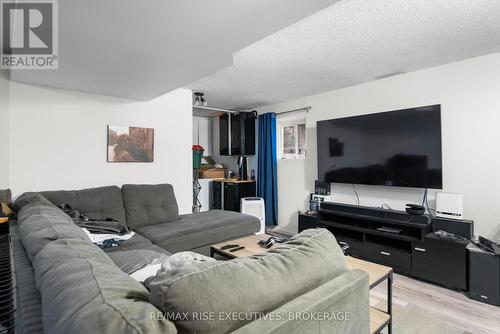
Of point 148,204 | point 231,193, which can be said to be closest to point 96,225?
point 148,204

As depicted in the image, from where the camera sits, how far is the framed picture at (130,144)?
2969mm

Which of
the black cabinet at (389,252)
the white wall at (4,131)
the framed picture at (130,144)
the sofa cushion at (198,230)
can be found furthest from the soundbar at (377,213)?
the white wall at (4,131)

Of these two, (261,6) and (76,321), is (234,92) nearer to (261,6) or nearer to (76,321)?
(261,6)

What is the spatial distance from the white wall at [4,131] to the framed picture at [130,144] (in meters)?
0.87

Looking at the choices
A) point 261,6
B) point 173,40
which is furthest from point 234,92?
point 261,6

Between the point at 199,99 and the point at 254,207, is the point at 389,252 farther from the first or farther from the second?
the point at 199,99

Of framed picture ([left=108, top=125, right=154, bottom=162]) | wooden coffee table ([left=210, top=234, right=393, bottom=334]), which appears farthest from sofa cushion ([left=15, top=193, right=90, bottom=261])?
framed picture ([left=108, top=125, right=154, bottom=162])

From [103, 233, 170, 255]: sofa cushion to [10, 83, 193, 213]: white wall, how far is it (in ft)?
3.56

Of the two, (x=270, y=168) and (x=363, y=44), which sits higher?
A: (x=363, y=44)

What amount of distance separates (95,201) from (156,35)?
5.98ft

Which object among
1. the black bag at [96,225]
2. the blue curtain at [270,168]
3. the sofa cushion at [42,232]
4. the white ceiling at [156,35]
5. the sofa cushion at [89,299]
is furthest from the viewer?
the blue curtain at [270,168]

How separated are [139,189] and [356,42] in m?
2.73

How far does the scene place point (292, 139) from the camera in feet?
14.7

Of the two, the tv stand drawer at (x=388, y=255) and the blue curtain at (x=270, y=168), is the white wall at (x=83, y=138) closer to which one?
the blue curtain at (x=270, y=168)
